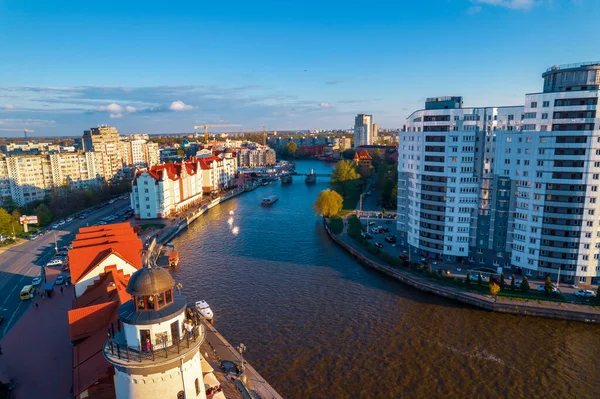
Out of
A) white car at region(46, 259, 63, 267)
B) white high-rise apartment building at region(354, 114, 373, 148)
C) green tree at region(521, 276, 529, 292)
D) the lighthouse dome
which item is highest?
white high-rise apartment building at region(354, 114, 373, 148)

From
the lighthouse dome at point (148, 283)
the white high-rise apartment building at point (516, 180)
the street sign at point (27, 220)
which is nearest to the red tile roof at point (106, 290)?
the lighthouse dome at point (148, 283)

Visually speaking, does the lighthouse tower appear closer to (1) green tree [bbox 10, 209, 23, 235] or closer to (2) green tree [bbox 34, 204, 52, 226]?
(1) green tree [bbox 10, 209, 23, 235]

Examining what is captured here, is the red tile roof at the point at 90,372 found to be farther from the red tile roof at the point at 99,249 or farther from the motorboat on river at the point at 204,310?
the motorboat on river at the point at 204,310

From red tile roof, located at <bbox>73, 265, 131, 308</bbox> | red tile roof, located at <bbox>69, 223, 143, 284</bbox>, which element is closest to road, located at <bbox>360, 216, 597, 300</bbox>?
red tile roof, located at <bbox>69, 223, 143, 284</bbox>

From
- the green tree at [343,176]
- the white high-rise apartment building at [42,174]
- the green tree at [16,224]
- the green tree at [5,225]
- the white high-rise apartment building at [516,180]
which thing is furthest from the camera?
the green tree at [343,176]

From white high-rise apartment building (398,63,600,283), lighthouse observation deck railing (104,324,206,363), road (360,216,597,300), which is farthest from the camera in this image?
road (360,216,597,300)

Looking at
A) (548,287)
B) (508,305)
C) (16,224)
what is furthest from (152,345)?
(16,224)
